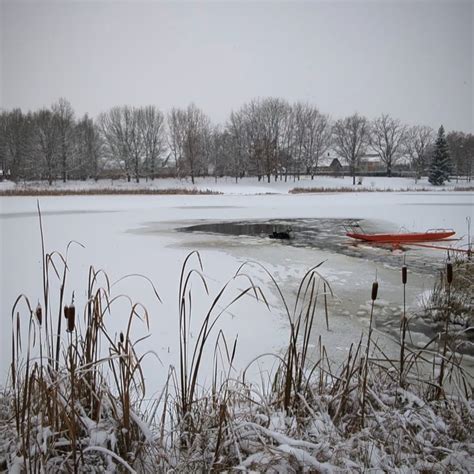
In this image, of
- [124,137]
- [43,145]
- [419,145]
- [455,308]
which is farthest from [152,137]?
[455,308]

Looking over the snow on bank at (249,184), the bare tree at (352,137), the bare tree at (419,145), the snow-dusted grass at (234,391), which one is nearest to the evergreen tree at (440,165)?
the snow on bank at (249,184)

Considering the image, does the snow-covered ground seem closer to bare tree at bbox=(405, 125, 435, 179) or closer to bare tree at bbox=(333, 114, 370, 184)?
bare tree at bbox=(405, 125, 435, 179)

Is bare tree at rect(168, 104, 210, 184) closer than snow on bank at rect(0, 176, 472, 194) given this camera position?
No

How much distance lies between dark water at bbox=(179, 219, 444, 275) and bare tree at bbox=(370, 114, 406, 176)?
2678 cm

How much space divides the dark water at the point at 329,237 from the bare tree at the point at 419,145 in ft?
77.1

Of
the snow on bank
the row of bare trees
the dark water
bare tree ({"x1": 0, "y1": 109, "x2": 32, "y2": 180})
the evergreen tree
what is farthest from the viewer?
the row of bare trees

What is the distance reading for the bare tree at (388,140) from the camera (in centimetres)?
3378

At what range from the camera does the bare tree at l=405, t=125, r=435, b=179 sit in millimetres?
30078

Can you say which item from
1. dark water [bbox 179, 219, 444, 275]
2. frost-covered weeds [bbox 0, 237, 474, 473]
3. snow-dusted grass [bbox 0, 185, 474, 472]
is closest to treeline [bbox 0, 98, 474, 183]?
dark water [bbox 179, 219, 444, 275]

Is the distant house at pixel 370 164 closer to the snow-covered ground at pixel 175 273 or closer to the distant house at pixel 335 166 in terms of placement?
the distant house at pixel 335 166

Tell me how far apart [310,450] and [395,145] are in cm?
3742

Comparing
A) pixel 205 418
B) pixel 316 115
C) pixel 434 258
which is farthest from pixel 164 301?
pixel 316 115

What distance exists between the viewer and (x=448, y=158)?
26797 millimetres

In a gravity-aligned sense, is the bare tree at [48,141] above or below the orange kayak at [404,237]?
above
